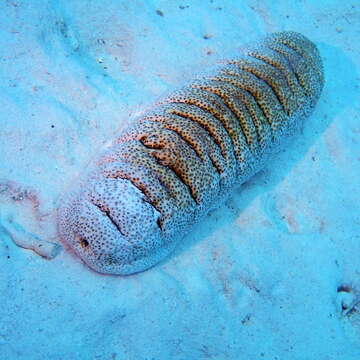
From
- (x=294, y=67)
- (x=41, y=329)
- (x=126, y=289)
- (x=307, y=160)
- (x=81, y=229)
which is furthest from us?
(x=307, y=160)

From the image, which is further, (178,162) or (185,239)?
(185,239)

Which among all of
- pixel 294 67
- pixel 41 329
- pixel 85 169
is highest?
pixel 294 67

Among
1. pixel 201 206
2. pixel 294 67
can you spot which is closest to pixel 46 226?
pixel 201 206

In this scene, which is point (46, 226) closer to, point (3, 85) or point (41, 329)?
point (41, 329)
